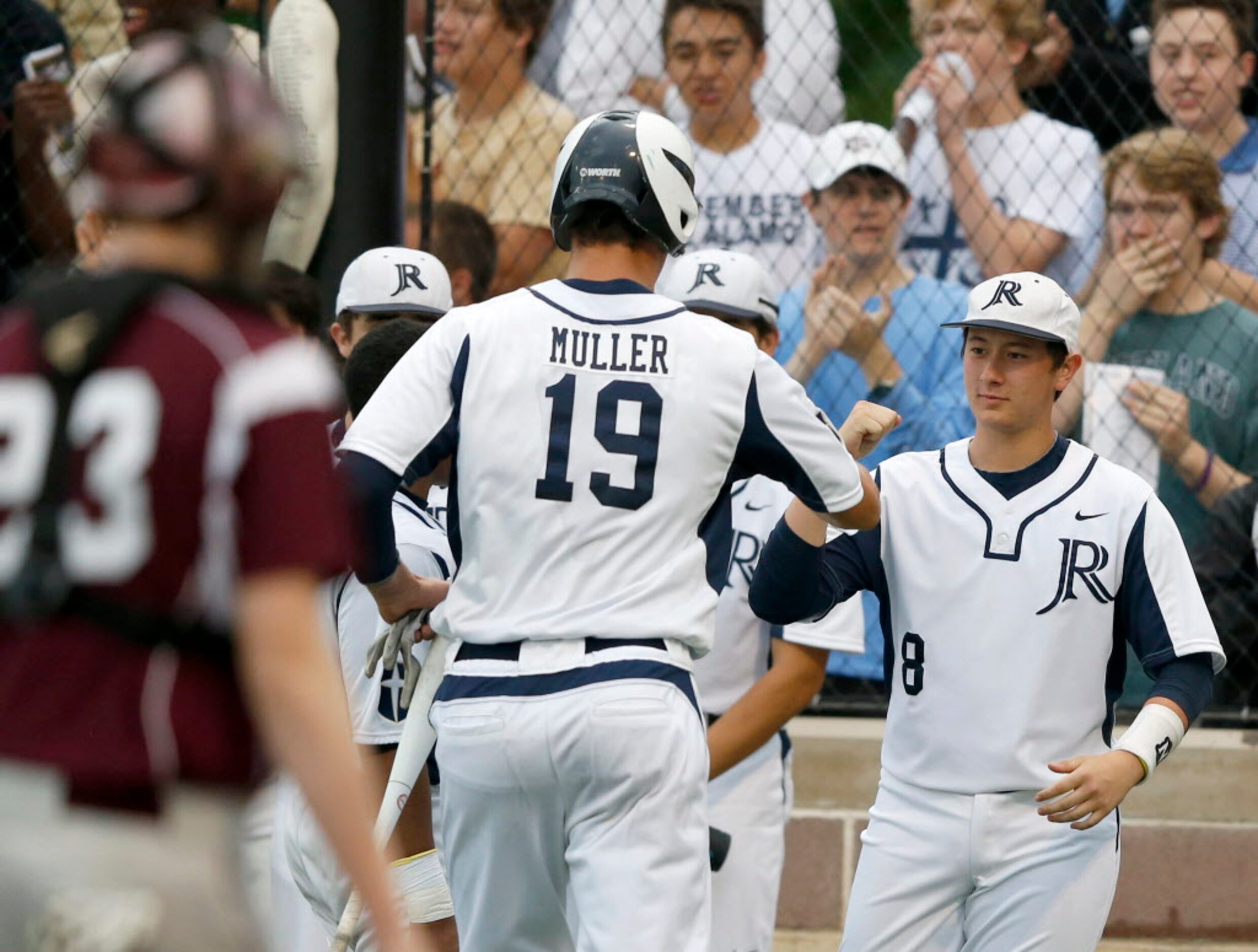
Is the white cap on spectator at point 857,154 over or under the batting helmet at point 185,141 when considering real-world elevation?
under

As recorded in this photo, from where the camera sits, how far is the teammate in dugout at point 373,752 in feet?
12.5

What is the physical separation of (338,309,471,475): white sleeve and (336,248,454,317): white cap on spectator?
1700mm

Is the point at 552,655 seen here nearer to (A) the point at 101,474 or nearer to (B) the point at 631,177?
(B) the point at 631,177

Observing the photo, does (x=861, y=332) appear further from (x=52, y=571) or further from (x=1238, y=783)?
(x=52, y=571)

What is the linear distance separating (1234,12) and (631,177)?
11.6 feet

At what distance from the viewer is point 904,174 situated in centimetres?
620

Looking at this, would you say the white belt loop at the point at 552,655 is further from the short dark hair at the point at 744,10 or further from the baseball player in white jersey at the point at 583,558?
the short dark hair at the point at 744,10

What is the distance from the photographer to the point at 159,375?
1961 millimetres

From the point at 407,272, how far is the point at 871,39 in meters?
2.18

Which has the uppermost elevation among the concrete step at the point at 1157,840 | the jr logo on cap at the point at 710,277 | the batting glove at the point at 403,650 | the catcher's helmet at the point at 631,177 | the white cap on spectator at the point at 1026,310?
the catcher's helmet at the point at 631,177

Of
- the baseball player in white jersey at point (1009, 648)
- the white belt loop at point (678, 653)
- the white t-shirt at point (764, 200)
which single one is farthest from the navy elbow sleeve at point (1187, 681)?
the white t-shirt at point (764, 200)

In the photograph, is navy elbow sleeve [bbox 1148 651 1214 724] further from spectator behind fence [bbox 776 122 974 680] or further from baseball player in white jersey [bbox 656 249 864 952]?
spectator behind fence [bbox 776 122 974 680]

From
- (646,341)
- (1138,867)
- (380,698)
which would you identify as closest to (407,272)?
(380,698)

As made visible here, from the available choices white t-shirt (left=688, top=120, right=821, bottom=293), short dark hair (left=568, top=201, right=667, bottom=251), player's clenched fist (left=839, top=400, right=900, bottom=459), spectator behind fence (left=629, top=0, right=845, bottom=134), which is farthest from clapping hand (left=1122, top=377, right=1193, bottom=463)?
short dark hair (left=568, top=201, right=667, bottom=251)
